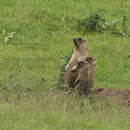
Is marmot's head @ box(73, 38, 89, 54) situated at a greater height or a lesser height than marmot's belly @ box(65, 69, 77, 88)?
greater

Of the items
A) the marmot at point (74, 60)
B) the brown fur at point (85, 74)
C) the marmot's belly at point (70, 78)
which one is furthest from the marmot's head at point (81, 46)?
the brown fur at point (85, 74)

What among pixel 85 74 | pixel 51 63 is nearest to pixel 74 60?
pixel 85 74

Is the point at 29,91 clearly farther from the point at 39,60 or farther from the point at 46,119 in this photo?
the point at 39,60

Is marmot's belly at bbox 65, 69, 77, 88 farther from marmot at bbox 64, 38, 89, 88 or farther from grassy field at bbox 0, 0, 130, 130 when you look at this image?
grassy field at bbox 0, 0, 130, 130

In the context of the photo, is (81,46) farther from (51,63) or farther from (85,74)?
(51,63)

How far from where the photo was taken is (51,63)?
45.8 feet

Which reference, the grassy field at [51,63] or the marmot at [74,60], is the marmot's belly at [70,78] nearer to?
the marmot at [74,60]

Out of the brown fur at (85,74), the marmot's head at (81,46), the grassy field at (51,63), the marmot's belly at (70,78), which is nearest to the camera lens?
the grassy field at (51,63)

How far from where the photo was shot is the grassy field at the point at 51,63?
7895 millimetres

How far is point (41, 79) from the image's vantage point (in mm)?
12086

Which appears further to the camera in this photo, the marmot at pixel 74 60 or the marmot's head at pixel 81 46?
the marmot's head at pixel 81 46

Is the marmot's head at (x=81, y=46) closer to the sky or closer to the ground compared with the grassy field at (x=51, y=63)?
closer to the sky

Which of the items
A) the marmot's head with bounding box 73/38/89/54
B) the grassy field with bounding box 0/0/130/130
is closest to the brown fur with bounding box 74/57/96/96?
the grassy field with bounding box 0/0/130/130

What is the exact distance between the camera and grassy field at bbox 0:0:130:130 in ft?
25.9
